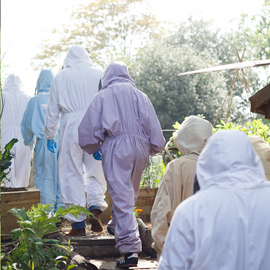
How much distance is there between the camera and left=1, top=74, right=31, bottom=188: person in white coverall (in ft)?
20.5

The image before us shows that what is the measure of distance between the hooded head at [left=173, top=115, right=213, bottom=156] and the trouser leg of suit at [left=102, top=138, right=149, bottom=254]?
2.69 feet

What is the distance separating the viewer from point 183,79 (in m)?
18.4

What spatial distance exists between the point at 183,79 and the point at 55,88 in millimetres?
14526

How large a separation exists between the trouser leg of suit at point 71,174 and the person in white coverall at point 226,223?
2.82 meters

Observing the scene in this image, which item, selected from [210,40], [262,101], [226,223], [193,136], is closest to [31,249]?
[193,136]

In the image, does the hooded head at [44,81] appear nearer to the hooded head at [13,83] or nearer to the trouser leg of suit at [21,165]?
the hooded head at [13,83]

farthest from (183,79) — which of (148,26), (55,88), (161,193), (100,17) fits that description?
(161,193)

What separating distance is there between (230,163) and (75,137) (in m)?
3.00

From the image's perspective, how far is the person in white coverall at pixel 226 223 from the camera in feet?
4.34

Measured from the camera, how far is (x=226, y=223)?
1.32m

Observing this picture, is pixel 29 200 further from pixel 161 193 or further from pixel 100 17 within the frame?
pixel 100 17

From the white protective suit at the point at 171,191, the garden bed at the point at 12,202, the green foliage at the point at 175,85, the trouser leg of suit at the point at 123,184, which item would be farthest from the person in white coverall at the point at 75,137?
the green foliage at the point at 175,85

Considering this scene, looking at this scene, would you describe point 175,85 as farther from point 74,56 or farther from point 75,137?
point 75,137

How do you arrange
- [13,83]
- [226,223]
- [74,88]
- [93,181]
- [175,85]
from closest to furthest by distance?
[226,223]
[93,181]
[74,88]
[13,83]
[175,85]
